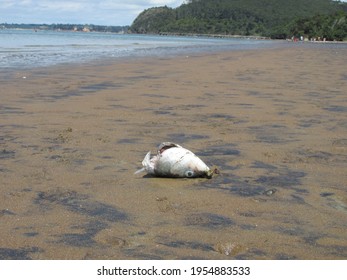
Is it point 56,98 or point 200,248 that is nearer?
point 200,248

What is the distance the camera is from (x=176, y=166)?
4.57 metres

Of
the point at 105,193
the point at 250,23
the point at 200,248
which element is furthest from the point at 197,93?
the point at 250,23

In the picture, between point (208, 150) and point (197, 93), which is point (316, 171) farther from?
point (197, 93)

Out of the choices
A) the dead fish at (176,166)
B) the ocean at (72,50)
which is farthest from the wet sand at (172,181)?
the ocean at (72,50)

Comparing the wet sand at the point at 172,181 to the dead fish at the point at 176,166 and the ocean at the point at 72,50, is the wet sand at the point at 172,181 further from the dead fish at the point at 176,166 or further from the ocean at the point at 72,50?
the ocean at the point at 72,50

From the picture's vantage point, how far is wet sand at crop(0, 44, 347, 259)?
3275 mm

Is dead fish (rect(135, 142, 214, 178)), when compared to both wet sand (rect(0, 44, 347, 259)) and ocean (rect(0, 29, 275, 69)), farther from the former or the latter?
ocean (rect(0, 29, 275, 69))

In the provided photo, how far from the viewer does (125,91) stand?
10469 millimetres

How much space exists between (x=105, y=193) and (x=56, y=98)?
5.60 m

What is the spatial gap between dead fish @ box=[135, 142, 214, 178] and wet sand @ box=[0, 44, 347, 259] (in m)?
0.09

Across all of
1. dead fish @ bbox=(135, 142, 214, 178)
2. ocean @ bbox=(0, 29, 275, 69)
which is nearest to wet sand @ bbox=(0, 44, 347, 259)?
dead fish @ bbox=(135, 142, 214, 178)

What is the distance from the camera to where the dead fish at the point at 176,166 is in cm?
456

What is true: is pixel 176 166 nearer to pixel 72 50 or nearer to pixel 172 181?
pixel 172 181

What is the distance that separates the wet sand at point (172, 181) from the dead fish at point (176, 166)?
0.30 ft
